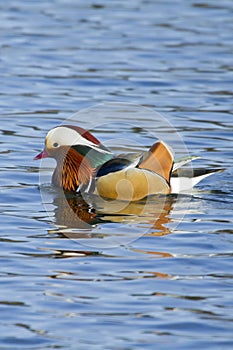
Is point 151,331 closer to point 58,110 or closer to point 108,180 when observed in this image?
point 108,180

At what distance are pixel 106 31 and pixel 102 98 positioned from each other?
4700 millimetres

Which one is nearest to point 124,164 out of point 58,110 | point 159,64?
point 58,110

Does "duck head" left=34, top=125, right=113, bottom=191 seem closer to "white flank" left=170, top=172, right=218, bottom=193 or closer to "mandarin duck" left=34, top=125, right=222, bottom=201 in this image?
"mandarin duck" left=34, top=125, right=222, bottom=201

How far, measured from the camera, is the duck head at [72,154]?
10633 millimetres

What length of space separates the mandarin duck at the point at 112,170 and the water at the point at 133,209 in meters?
0.23

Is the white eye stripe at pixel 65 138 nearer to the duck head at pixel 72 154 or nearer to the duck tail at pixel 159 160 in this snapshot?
the duck head at pixel 72 154

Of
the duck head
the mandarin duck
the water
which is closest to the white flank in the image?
the mandarin duck

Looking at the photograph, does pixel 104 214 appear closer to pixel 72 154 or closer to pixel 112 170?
pixel 112 170

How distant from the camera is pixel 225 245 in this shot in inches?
336

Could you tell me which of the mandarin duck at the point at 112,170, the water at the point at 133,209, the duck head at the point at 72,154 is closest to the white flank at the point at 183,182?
the mandarin duck at the point at 112,170

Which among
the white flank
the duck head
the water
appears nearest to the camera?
the water

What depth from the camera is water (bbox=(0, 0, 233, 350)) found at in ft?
22.5

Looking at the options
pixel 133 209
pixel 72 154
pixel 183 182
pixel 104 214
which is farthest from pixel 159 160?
pixel 72 154

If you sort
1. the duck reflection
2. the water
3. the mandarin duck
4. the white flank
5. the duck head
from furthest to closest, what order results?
the duck head, the white flank, the mandarin duck, the duck reflection, the water
